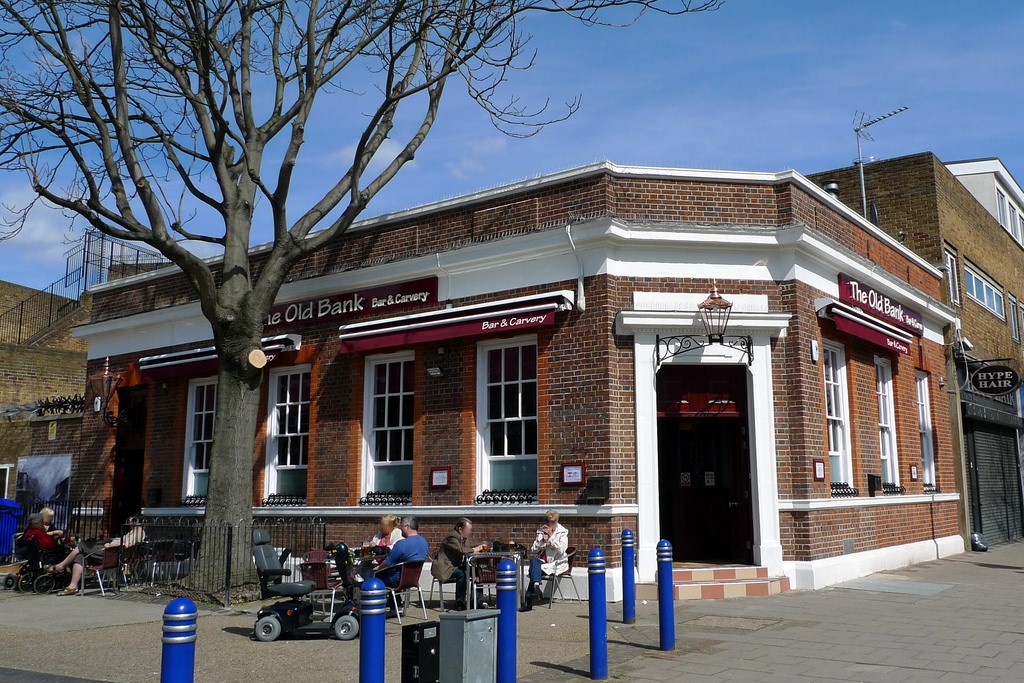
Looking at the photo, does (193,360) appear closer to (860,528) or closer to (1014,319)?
(860,528)

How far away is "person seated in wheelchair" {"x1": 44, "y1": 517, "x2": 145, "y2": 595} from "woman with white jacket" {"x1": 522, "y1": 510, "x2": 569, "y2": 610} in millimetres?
5960

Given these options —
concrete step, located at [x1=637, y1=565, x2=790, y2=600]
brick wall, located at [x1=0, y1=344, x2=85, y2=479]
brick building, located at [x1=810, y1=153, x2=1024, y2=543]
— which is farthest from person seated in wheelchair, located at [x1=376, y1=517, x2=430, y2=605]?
brick wall, located at [x1=0, y1=344, x2=85, y2=479]

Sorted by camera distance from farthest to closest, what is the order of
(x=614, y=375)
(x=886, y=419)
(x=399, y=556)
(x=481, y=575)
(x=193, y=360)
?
(x=193, y=360) → (x=886, y=419) → (x=614, y=375) → (x=481, y=575) → (x=399, y=556)

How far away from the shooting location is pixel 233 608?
11273mm

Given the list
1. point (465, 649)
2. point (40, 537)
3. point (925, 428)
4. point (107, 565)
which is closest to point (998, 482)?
point (925, 428)

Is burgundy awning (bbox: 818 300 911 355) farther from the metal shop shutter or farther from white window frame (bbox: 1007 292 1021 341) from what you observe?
white window frame (bbox: 1007 292 1021 341)

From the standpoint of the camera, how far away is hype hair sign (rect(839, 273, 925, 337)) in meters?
14.0

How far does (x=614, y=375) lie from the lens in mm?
12125

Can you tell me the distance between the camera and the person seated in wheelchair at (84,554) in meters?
13.1

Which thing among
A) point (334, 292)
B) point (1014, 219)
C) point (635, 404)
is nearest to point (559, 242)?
point (635, 404)

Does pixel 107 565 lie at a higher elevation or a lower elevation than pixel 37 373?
lower

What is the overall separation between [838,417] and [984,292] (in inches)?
406

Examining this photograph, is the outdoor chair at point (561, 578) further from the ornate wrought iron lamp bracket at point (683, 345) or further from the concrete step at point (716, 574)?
the ornate wrought iron lamp bracket at point (683, 345)

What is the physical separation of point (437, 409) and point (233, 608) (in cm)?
404
